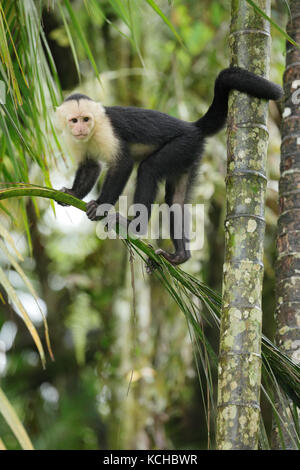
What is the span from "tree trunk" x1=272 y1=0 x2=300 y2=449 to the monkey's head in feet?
3.68

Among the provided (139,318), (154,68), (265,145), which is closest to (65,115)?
(265,145)

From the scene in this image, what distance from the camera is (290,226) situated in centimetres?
250

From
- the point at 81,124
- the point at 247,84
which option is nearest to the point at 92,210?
the point at 81,124

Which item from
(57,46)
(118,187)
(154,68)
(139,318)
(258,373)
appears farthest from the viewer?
(57,46)

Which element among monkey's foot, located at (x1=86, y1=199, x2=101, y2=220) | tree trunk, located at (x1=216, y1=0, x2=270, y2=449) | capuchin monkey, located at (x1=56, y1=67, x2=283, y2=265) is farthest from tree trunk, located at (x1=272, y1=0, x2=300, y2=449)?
monkey's foot, located at (x1=86, y1=199, x2=101, y2=220)

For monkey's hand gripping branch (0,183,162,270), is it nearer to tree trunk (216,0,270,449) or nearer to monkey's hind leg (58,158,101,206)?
tree trunk (216,0,270,449)

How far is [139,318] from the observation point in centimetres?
538

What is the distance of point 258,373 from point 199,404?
5.08 meters

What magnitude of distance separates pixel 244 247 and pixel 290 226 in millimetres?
630

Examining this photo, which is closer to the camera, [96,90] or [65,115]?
[65,115]

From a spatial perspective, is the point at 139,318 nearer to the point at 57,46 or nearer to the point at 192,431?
the point at 192,431

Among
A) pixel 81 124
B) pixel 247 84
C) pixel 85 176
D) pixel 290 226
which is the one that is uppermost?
pixel 81 124

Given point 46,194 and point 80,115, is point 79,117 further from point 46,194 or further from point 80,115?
point 46,194

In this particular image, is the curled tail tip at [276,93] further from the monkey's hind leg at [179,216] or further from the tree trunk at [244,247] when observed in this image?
the monkey's hind leg at [179,216]
